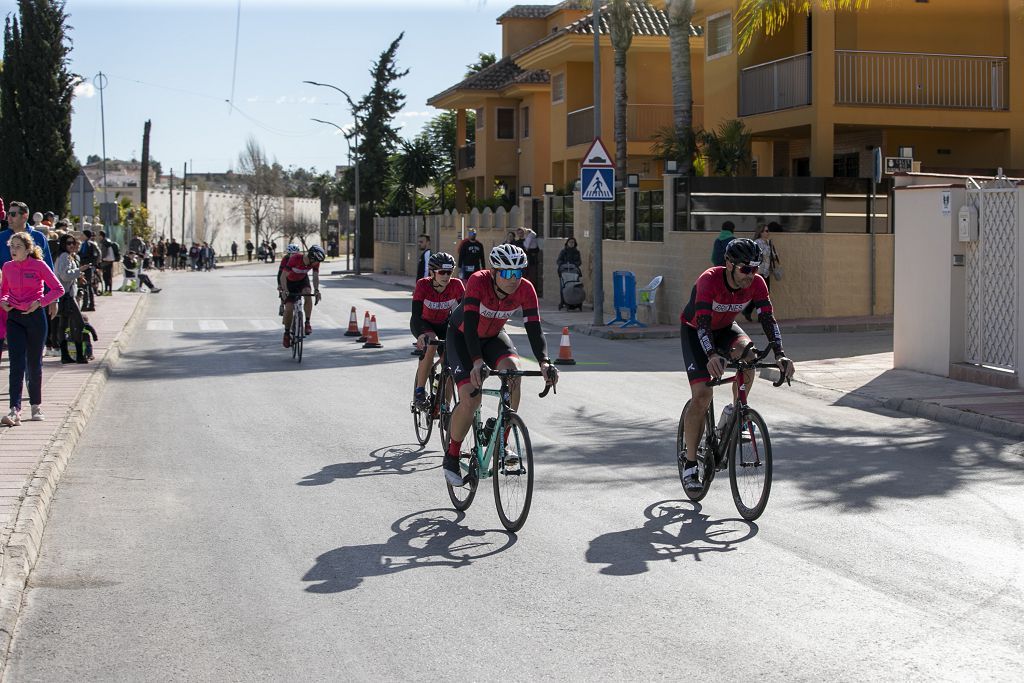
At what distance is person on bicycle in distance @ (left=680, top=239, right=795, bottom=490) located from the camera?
25.5 feet

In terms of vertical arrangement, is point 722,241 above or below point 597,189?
below

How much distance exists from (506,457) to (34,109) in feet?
→ 133

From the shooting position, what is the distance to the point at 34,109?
143 ft

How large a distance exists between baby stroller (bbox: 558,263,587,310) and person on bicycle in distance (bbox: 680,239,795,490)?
20403 mm

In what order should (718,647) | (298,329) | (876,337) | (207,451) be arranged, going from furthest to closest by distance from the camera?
(876,337)
(298,329)
(207,451)
(718,647)

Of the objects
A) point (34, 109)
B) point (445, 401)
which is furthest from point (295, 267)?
point (34, 109)

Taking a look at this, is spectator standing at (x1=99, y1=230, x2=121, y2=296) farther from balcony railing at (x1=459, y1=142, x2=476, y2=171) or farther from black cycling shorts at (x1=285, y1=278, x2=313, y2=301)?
balcony railing at (x1=459, y1=142, x2=476, y2=171)

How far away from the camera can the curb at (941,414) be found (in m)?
11.6

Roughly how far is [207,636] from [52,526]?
8.92 ft

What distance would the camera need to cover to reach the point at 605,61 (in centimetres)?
4041

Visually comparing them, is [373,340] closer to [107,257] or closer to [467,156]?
[107,257]

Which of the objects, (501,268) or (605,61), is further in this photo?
(605,61)

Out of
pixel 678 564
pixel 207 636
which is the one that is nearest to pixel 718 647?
pixel 678 564

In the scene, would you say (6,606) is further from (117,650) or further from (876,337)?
(876,337)
